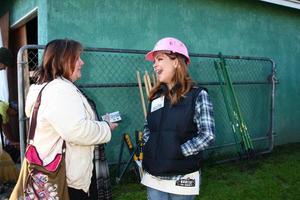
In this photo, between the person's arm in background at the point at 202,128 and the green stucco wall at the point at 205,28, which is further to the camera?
the green stucco wall at the point at 205,28

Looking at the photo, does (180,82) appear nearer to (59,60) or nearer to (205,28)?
(59,60)

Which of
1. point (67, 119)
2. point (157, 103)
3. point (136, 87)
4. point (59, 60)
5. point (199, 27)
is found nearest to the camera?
point (67, 119)

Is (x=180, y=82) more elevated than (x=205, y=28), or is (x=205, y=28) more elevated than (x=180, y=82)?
(x=205, y=28)

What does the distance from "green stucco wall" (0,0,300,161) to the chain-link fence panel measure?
216mm

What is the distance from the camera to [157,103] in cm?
249

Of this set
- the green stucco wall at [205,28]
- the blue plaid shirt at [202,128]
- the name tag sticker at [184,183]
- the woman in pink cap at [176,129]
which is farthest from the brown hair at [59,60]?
the green stucco wall at [205,28]

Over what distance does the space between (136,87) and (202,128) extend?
2.89 metres

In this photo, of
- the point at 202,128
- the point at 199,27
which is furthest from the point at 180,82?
the point at 199,27

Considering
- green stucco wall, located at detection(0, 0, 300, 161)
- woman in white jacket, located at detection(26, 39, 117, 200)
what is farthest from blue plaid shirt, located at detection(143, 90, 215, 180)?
green stucco wall, located at detection(0, 0, 300, 161)

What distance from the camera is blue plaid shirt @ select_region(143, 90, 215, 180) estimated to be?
7.44ft

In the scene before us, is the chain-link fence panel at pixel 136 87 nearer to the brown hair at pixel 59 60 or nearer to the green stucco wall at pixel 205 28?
the green stucco wall at pixel 205 28

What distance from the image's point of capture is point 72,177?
2.22m

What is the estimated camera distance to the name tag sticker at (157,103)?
2.45 metres

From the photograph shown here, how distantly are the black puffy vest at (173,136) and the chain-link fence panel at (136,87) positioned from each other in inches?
75.7
